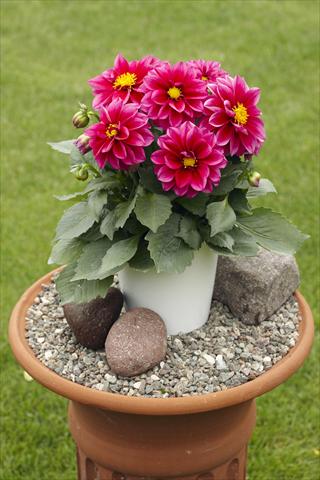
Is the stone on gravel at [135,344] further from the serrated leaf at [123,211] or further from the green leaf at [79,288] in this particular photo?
the serrated leaf at [123,211]

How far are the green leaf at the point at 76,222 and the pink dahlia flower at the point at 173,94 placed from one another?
1.04 ft

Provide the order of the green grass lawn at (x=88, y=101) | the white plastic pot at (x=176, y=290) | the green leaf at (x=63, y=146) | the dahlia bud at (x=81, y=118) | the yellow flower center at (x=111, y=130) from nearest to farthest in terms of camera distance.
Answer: the yellow flower center at (x=111, y=130) → the dahlia bud at (x=81, y=118) → the white plastic pot at (x=176, y=290) → the green leaf at (x=63, y=146) → the green grass lawn at (x=88, y=101)

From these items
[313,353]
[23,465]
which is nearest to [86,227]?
[23,465]

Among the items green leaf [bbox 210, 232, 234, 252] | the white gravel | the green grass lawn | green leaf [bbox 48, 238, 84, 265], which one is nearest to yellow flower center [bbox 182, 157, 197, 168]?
green leaf [bbox 210, 232, 234, 252]

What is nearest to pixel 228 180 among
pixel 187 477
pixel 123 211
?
pixel 123 211

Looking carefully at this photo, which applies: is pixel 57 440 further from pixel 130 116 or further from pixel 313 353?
pixel 130 116

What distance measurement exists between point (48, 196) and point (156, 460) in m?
3.04

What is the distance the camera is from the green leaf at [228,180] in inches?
80.4

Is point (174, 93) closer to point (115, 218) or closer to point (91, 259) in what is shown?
point (115, 218)

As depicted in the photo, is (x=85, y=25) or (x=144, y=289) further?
(x=85, y=25)

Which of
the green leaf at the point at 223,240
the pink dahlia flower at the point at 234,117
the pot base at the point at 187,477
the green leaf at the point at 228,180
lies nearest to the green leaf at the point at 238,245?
the green leaf at the point at 223,240

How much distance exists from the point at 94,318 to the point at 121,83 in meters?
0.63

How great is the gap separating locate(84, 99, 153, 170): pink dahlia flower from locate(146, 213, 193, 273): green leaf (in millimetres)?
190

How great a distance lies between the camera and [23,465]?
10.5 feet
